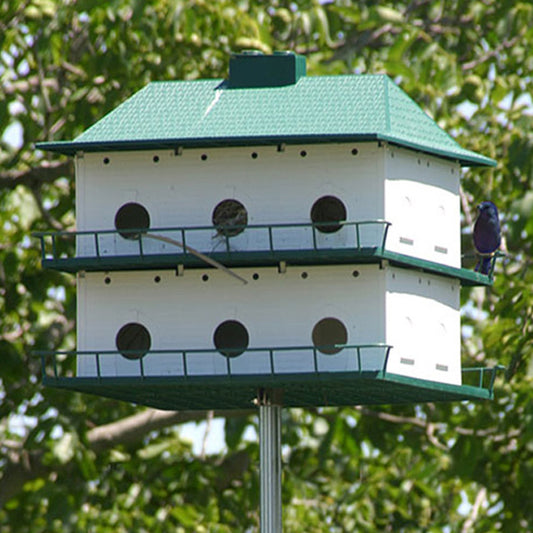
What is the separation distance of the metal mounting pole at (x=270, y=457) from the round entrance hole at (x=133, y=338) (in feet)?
2.11

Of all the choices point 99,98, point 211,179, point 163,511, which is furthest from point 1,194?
point 211,179

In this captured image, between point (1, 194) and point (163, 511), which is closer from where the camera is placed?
point (1, 194)

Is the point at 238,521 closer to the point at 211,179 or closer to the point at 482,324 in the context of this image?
the point at 482,324

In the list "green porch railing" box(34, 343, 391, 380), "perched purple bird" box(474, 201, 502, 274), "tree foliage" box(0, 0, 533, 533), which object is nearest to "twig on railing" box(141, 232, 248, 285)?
"green porch railing" box(34, 343, 391, 380)

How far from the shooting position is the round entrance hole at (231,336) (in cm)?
984

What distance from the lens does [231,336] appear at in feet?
32.4

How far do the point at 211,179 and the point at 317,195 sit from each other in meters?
0.53

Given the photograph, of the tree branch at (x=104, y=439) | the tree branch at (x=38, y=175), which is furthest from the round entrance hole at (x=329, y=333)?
the tree branch at (x=38, y=175)

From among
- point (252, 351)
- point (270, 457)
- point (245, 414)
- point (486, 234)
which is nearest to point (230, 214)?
point (252, 351)

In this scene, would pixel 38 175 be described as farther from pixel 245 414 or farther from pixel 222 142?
pixel 222 142

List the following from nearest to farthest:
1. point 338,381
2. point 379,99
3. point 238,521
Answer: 1. point 338,381
2. point 379,99
3. point 238,521

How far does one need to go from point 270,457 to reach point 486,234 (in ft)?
5.46

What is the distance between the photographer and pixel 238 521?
15211mm

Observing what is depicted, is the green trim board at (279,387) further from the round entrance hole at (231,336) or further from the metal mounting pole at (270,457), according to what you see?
the round entrance hole at (231,336)
